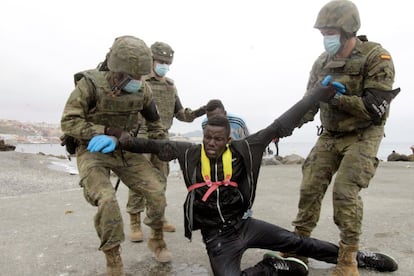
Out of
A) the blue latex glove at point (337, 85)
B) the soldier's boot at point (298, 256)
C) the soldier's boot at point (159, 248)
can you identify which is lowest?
the soldier's boot at point (159, 248)

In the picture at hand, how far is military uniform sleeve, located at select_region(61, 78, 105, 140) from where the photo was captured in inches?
128

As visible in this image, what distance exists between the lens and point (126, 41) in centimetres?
336

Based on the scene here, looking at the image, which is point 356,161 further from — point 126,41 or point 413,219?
point 413,219

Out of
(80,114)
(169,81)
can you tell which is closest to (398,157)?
(169,81)

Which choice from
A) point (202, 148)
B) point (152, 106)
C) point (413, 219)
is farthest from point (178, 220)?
point (413, 219)

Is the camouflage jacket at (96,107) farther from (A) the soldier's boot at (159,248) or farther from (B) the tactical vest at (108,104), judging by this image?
(A) the soldier's boot at (159,248)

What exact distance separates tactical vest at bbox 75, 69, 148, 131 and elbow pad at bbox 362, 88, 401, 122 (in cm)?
206

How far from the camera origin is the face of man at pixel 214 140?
3.08m

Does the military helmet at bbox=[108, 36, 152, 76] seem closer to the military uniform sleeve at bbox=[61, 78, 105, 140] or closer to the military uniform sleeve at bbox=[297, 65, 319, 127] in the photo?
the military uniform sleeve at bbox=[61, 78, 105, 140]

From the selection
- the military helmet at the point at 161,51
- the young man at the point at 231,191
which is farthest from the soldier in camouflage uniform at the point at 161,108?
the young man at the point at 231,191

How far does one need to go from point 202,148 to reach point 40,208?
171 inches

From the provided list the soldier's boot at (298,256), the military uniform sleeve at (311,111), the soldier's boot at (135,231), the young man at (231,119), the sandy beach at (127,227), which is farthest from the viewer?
the soldier's boot at (135,231)

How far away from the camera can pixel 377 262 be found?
332 centimetres

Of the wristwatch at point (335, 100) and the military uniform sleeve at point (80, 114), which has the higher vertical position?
the wristwatch at point (335, 100)
